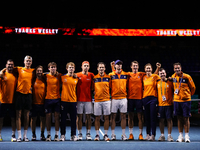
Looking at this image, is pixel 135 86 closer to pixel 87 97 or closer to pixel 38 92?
pixel 87 97

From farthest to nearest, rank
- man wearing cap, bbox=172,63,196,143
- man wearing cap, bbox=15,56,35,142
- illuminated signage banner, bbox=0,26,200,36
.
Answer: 1. illuminated signage banner, bbox=0,26,200,36
2. man wearing cap, bbox=172,63,196,143
3. man wearing cap, bbox=15,56,35,142

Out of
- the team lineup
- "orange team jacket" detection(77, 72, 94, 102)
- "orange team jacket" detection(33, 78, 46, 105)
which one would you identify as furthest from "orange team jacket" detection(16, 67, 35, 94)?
"orange team jacket" detection(77, 72, 94, 102)

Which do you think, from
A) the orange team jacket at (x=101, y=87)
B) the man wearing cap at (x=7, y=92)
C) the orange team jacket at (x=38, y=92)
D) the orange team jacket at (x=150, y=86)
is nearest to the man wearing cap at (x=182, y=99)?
the orange team jacket at (x=150, y=86)

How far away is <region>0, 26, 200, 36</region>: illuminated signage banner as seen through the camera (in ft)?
63.7

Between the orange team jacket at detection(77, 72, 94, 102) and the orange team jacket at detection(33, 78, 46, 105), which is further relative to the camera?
the orange team jacket at detection(77, 72, 94, 102)

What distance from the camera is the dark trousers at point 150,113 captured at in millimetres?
8291

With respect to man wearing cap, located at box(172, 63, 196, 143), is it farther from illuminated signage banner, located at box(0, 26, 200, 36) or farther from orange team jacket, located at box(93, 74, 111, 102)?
illuminated signage banner, located at box(0, 26, 200, 36)

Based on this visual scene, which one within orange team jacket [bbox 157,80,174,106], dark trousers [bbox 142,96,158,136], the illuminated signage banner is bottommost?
dark trousers [bbox 142,96,158,136]

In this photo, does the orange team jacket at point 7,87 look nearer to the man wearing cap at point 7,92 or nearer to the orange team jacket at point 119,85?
the man wearing cap at point 7,92

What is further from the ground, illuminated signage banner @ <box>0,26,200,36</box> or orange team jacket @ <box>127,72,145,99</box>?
illuminated signage banner @ <box>0,26,200,36</box>

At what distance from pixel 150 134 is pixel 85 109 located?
2178 mm

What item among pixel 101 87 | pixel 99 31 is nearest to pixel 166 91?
pixel 101 87

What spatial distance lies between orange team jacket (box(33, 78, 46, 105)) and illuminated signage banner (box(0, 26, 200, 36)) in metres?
11.6
